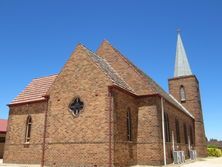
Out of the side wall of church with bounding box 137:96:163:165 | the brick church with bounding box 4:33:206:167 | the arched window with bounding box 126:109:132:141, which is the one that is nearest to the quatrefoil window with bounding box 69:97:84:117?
the brick church with bounding box 4:33:206:167

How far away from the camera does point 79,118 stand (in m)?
17.8

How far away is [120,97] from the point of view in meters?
18.3

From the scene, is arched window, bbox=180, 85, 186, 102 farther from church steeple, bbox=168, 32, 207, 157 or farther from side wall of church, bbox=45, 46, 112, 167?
side wall of church, bbox=45, 46, 112, 167

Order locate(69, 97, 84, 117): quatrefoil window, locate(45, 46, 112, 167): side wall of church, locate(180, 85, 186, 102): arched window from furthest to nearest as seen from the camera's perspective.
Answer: locate(180, 85, 186, 102): arched window, locate(69, 97, 84, 117): quatrefoil window, locate(45, 46, 112, 167): side wall of church

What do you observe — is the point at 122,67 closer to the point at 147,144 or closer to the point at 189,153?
the point at 147,144

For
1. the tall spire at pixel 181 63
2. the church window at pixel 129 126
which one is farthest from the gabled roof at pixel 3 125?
the tall spire at pixel 181 63

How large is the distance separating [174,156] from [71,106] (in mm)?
10459

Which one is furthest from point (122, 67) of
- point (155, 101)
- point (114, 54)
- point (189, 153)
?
point (189, 153)

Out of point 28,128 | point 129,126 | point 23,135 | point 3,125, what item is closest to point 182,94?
point 129,126

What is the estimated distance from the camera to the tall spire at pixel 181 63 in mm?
39731

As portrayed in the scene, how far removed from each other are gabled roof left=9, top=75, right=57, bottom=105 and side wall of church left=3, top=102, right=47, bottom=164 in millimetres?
670

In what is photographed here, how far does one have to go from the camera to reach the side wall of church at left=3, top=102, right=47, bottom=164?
2123 centimetres

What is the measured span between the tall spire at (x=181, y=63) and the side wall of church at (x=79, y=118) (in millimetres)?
24761

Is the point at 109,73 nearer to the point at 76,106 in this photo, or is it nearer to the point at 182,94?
the point at 76,106
